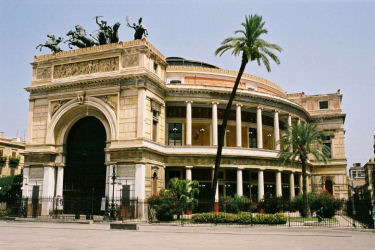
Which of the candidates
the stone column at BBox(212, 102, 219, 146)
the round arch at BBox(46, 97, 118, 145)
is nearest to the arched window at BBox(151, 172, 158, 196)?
the round arch at BBox(46, 97, 118, 145)

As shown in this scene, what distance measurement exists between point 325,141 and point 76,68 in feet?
121

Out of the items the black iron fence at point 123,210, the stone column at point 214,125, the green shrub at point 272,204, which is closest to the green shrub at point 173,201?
the black iron fence at point 123,210

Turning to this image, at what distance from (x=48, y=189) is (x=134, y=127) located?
10532mm

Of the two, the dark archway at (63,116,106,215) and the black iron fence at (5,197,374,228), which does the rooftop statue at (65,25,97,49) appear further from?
the black iron fence at (5,197,374,228)

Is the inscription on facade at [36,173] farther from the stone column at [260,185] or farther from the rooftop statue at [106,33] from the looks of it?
the stone column at [260,185]

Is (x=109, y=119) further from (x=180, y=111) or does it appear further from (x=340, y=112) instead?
(x=340, y=112)

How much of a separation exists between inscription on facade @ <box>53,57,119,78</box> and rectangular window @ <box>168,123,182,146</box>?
9.51m

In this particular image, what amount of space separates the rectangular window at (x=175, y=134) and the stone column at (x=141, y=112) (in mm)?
8078

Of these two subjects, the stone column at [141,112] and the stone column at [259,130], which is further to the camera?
the stone column at [259,130]

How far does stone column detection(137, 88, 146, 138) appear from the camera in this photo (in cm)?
3394

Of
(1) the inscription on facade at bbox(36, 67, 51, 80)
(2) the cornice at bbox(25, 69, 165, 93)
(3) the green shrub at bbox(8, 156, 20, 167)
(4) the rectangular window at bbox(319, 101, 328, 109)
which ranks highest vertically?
(4) the rectangular window at bbox(319, 101, 328, 109)

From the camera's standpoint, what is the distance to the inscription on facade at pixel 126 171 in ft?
111

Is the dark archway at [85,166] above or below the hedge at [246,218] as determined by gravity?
above

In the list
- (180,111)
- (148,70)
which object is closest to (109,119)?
(148,70)
